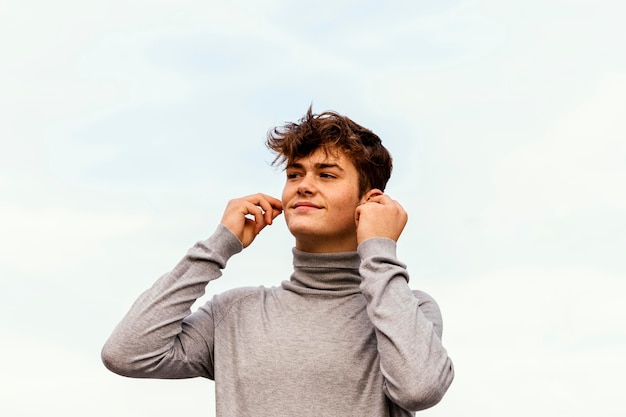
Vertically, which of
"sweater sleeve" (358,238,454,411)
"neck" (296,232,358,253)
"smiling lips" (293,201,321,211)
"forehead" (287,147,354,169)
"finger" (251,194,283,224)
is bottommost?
"sweater sleeve" (358,238,454,411)

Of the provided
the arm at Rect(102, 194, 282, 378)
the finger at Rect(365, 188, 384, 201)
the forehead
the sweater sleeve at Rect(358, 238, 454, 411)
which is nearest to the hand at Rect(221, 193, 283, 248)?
the arm at Rect(102, 194, 282, 378)

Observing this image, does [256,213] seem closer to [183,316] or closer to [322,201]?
[322,201]

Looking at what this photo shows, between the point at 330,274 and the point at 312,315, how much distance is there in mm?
204

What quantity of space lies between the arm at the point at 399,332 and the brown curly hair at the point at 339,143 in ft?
1.39

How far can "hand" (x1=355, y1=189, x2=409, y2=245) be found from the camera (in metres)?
3.41

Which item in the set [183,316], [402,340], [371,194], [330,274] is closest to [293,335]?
[330,274]

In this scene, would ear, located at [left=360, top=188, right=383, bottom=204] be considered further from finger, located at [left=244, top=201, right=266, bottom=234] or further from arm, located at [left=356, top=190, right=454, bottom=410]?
finger, located at [left=244, top=201, right=266, bottom=234]

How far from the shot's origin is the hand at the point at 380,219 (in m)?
3.41

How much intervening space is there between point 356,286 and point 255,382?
1.99ft

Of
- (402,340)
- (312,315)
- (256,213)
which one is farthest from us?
(256,213)

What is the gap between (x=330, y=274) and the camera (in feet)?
12.0

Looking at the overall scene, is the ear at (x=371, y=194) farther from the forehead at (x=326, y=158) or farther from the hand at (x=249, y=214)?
the hand at (x=249, y=214)

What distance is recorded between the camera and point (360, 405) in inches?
133

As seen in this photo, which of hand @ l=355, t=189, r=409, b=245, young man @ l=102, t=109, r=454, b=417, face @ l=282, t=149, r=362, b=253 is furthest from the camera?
face @ l=282, t=149, r=362, b=253
